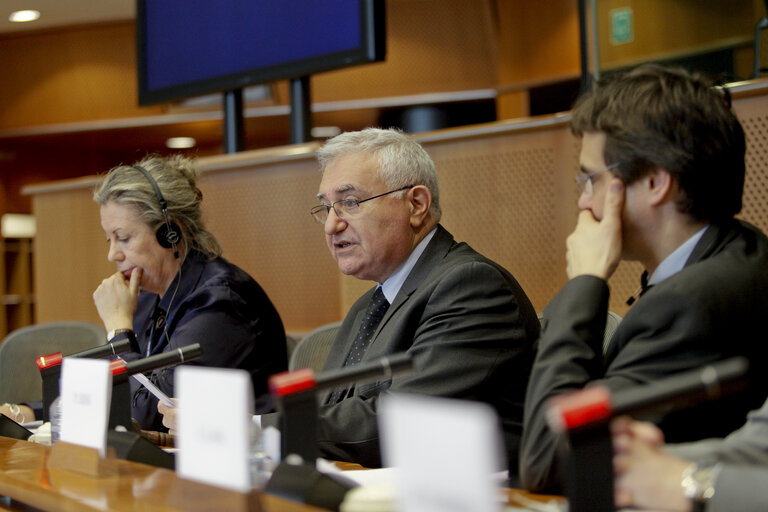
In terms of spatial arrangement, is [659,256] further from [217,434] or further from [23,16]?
[23,16]

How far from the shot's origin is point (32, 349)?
2.86 m

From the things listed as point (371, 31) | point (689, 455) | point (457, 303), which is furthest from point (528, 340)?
point (371, 31)

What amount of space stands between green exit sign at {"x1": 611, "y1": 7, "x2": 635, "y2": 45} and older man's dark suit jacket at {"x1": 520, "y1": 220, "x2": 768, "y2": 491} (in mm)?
3487

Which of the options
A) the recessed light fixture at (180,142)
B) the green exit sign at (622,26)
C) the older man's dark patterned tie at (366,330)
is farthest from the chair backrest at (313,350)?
the recessed light fixture at (180,142)

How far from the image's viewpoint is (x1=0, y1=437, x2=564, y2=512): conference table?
39.8 inches

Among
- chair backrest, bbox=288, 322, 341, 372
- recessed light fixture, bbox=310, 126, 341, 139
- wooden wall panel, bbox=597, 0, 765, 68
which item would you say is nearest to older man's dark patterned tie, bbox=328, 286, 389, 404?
chair backrest, bbox=288, 322, 341, 372

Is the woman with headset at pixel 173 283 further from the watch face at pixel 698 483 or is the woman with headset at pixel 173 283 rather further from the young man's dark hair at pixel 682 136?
the watch face at pixel 698 483

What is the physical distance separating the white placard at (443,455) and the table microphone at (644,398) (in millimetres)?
86

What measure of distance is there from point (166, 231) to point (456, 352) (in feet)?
3.99

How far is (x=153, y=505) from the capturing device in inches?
41.6

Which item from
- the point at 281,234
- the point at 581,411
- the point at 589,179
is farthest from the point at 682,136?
the point at 281,234

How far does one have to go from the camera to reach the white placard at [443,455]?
2.27 feet

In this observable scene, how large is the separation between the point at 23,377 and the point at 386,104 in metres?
3.80

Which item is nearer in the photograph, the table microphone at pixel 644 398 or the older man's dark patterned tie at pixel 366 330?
the table microphone at pixel 644 398
